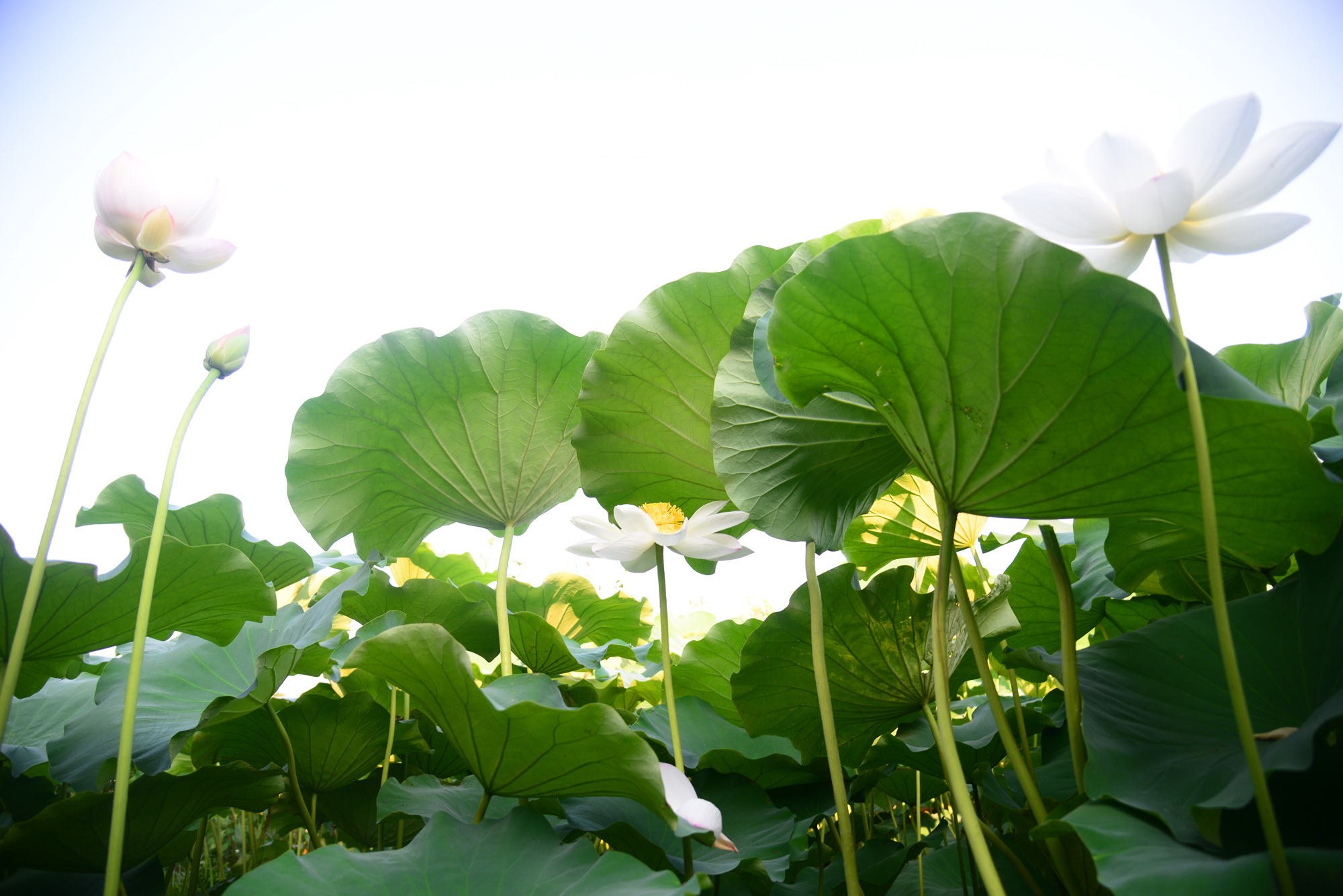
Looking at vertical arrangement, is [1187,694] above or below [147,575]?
below

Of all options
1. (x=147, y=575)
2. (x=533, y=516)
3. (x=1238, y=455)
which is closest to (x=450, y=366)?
(x=533, y=516)

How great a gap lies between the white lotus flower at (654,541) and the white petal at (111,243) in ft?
1.84

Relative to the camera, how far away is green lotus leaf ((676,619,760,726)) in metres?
1.15

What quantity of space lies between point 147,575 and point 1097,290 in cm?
86

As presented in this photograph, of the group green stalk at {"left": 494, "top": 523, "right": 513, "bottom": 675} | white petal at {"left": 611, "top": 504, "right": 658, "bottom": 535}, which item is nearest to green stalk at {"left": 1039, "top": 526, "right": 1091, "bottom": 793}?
white petal at {"left": 611, "top": 504, "right": 658, "bottom": 535}

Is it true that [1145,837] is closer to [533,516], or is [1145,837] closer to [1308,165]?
[1308,165]

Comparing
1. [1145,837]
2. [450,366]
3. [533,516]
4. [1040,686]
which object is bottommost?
[1040,686]

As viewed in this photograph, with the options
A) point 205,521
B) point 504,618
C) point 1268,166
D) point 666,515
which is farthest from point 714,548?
point 205,521

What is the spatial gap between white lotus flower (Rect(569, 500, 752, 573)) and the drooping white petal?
0.53 metres

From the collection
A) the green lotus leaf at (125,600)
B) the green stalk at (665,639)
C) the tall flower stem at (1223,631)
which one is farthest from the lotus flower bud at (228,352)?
the tall flower stem at (1223,631)

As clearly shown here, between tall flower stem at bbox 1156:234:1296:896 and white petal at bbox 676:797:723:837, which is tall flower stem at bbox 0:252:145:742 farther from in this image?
tall flower stem at bbox 1156:234:1296:896

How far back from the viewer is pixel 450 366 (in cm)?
106

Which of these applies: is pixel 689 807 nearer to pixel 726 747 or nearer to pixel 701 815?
pixel 701 815

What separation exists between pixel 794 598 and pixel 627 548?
24cm
